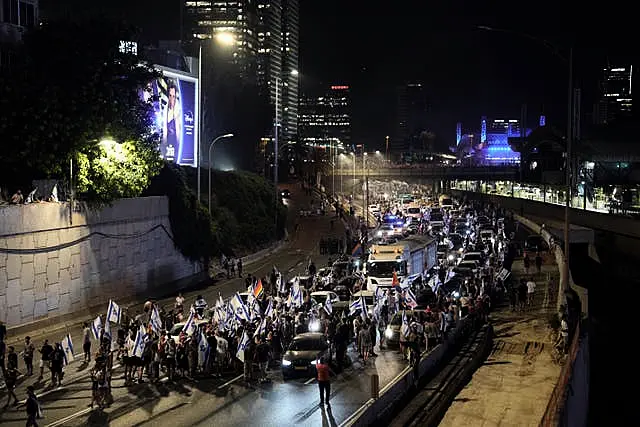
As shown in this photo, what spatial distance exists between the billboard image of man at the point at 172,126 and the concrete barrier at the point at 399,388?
3085 centimetres

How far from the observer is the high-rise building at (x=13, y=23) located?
4297 cm

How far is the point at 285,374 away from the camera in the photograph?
23.4 meters

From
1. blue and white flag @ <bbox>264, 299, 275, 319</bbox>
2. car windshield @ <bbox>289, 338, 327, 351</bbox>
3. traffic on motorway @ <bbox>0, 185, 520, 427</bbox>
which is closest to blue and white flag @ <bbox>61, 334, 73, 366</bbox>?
traffic on motorway @ <bbox>0, 185, 520, 427</bbox>

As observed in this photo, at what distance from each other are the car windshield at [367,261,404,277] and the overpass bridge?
8211 centimetres

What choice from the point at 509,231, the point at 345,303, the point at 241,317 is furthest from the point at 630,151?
the point at 241,317

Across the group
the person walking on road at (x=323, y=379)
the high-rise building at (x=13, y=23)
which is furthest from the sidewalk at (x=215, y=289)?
the high-rise building at (x=13, y=23)

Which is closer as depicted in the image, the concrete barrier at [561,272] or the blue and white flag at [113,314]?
the blue and white flag at [113,314]

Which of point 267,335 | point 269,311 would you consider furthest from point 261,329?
point 269,311

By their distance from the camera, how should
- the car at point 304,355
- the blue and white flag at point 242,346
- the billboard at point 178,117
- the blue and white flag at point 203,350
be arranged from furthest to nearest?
1. the billboard at point 178,117
2. the blue and white flag at point 203,350
3. the car at point 304,355
4. the blue and white flag at point 242,346

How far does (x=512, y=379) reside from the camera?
24266 mm

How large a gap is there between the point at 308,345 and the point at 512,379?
609 cm

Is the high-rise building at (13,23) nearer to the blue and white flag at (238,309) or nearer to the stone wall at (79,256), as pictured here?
the stone wall at (79,256)

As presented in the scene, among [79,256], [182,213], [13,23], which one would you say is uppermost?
[13,23]

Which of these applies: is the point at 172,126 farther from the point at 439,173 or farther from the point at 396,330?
the point at 439,173
